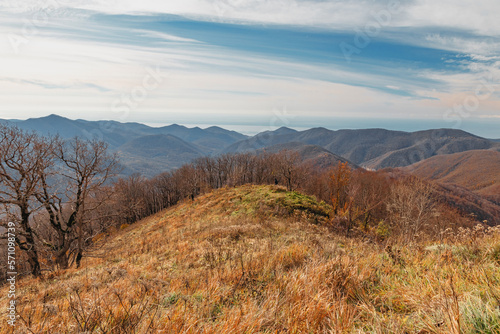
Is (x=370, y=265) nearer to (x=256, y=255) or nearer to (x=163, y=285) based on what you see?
(x=256, y=255)

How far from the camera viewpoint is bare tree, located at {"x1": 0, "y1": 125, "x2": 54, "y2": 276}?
44.5 ft

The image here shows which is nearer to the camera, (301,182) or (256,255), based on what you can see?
(256,255)

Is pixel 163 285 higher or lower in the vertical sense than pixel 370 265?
lower

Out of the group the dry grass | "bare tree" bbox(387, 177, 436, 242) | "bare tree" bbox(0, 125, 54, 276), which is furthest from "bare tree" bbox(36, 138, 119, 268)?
"bare tree" bbox(387, 177, 436, 242)

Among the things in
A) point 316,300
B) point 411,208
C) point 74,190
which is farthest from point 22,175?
point 411,208

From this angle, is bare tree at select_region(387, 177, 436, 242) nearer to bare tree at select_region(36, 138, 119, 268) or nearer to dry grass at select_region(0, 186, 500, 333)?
dry grass at select_region(0, 186, 500, 333)

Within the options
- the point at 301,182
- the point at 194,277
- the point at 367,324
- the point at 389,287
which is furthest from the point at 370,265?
the point at 301,182

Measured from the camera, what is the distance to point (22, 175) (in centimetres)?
1397

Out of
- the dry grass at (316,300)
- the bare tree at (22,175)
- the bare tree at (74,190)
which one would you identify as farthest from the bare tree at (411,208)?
the bare tree at (22,175)

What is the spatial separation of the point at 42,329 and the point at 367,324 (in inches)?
158

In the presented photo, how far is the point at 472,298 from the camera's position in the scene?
2598mm

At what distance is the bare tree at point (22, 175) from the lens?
1355cm

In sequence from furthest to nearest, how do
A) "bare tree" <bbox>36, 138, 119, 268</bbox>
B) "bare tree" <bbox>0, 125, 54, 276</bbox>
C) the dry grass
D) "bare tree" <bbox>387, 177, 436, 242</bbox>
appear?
"bare tree" <bbox>387, 177, 436, 242</bbox> → "bare tree" <bbox>36, 138, 119, 268</bbox> → "bare tree" <bbox>0, 125, 54, 276</bbox> → the dry grass

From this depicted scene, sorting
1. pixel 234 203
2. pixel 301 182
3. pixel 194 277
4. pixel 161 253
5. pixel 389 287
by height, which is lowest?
pixel 301 182
